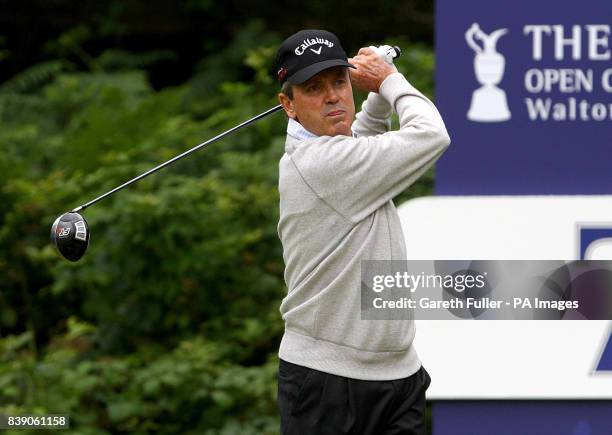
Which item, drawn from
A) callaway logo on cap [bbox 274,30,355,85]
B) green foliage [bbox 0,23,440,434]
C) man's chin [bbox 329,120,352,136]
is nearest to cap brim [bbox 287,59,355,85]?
callaway logo on cap [bbox 274,30,355,85]

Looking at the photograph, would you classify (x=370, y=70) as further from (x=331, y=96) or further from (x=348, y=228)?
(x=348, y=228)

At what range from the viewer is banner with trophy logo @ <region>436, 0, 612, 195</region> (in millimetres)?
4469

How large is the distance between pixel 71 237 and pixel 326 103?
3.05 feet

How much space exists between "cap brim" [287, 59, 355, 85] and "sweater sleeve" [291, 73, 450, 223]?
0.18m

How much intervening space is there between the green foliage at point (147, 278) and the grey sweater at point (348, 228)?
207 centimetres

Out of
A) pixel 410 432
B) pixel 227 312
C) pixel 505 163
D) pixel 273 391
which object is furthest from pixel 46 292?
pixel 410 432

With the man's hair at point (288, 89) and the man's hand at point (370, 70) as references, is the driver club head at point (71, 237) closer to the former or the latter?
the man's hair at point (288, 89)

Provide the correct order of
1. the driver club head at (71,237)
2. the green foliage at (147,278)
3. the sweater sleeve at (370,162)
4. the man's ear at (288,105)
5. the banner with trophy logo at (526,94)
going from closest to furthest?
1. the sweater sleeve at (370,162)
2. the man's ear at (288,105)
3. the driver club head at (71,237)
4. the banner with trophy logo at (526,94)
5. the green foliage at (147,278)

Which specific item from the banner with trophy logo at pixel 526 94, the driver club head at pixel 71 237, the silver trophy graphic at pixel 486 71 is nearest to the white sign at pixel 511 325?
the banner with trophy logo at pixel 526 94

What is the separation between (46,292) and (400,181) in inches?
136

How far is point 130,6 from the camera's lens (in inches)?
376

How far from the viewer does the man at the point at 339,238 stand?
3334 millimetres

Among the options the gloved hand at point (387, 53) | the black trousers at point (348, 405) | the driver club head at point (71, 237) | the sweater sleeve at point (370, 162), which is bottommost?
the black trousers at point (348, 405)

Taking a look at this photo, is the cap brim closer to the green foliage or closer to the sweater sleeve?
the sweater sleeve
